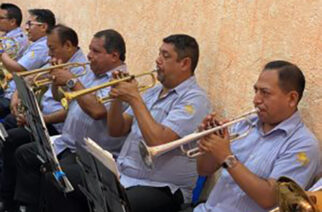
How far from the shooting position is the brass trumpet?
4.10 ft

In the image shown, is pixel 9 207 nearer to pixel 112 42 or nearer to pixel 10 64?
pixel 10 64

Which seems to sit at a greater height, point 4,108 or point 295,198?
point 295,198

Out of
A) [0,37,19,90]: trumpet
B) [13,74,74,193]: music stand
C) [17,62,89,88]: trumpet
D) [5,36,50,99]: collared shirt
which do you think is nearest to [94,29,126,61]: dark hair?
[17,62,89,88]: trumpet

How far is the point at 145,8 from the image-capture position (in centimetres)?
318

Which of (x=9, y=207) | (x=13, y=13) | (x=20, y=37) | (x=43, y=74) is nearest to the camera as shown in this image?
(x=43, y=74)

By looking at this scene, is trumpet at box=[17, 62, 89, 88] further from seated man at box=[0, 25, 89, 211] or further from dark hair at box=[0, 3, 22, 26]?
dark hair at box=[0, 3, 22, 26]

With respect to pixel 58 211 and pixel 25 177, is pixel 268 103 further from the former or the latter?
pixel 25 177

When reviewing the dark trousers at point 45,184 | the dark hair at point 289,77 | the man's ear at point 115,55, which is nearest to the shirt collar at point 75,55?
the man's ear at point 115,55

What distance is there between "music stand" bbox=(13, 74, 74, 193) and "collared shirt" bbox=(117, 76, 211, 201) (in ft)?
0.94

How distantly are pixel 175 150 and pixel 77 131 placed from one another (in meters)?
0.76

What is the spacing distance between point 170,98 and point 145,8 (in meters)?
0.93

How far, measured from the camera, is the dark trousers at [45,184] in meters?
2.57

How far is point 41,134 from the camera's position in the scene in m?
2.44

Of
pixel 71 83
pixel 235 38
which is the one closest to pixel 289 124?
pixel 235 38
